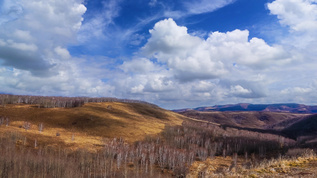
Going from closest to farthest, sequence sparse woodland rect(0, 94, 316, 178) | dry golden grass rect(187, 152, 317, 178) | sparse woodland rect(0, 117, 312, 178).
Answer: sparse woodland rect(0, 117, 312, 178) → sparse woodland rect(0, 94, 316, 178) → dry golden grass rect(187, 152, 317, 178)

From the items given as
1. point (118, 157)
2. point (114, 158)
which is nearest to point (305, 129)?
point (114, 158)

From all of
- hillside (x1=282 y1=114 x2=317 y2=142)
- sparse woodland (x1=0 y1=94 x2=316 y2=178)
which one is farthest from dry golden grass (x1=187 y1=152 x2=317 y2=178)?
hillside (x1=282 y1=114 x2=317 y2=142)

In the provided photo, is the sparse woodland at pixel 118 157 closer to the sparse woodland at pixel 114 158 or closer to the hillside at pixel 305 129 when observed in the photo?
the sparse woodland at pixel 114 158

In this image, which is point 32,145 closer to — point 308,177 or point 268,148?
point 308,177

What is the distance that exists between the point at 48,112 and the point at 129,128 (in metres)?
38.5

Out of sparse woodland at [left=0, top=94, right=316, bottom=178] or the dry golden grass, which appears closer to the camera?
sparse woodland at [left=0, top=94, right=316, bottom=178]

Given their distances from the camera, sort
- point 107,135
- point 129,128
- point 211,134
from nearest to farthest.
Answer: point 107,135
point 129,128
point 211,134

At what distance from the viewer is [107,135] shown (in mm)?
69125

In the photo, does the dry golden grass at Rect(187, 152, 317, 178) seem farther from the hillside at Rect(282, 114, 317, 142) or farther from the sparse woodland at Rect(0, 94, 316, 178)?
the hillside at Rect(282, 114, 317, 142)

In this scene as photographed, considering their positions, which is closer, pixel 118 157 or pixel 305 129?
pixel 118 157

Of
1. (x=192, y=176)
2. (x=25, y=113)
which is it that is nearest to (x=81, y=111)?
(x=25, y=113)

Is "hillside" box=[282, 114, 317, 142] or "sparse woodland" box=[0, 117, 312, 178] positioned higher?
"sparse woodland" box=[0, 117, 312, 178]

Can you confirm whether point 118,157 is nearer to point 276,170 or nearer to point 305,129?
point 276,170

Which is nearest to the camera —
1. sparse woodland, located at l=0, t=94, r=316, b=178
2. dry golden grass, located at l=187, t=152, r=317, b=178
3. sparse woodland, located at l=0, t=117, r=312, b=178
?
sparse woodland, located at l=0, t=117, r=312, b=178
